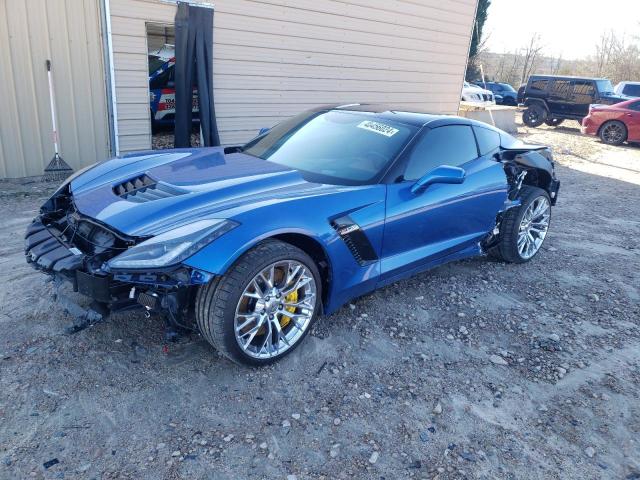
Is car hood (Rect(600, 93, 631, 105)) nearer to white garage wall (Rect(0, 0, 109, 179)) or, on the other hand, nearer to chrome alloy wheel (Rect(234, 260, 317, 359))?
white garage wall (Rect(0, 0, 109, 179))

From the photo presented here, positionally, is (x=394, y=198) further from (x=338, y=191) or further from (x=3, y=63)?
(x=3, y=63)

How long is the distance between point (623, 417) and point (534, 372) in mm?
525

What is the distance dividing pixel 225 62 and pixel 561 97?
14.3m

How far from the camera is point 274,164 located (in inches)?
143

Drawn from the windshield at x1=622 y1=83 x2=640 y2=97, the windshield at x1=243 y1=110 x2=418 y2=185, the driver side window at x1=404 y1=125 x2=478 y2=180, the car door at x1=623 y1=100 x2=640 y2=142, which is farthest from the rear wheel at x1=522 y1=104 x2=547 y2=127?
the windshield at x1=243 y1=110 x2=418 y2=185

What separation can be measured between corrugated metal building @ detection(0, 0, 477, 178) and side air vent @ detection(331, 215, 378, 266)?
5250 millimetres

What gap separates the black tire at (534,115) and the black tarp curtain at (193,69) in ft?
47.2

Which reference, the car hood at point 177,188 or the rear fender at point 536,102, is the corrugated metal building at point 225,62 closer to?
the car hood at point 177,188

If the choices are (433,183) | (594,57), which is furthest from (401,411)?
(594,57)

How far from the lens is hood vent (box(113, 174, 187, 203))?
117 inches

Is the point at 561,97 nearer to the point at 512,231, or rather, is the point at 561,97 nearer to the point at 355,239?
the point at 512,231

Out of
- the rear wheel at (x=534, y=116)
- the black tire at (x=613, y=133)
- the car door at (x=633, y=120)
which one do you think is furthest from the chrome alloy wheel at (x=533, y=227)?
the rear wheel at (x=534, y=116)

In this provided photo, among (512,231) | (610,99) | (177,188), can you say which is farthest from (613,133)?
(177,188)

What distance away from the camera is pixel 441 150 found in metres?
3.85
